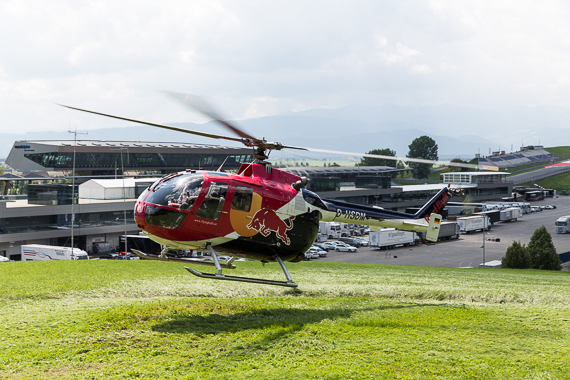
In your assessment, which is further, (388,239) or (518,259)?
(388,239)

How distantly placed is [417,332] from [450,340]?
30.4 inches

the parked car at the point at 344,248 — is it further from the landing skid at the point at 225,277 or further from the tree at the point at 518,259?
the landing skid at the point at 225,277

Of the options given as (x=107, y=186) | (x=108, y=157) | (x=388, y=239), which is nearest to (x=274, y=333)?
(x=388, y=239)

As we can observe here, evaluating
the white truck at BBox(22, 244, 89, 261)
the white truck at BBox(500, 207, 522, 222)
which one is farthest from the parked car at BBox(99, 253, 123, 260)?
the white truck at BBox(500, 207, 522, 222)

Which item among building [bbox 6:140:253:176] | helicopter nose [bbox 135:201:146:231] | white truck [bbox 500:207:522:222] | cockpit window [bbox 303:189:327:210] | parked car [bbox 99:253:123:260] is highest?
building [bbox 6:140:253:176]

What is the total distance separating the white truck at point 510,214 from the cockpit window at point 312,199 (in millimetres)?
78133

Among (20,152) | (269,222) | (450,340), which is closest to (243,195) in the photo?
(269,222)

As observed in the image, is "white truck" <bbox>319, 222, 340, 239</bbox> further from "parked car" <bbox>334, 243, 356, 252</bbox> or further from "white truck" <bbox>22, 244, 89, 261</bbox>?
"white truck" <bbox>22, 244, 89, 261</bbox>

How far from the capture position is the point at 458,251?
192 ft

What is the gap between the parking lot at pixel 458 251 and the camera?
51344mm

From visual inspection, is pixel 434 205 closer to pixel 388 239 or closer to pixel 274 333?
pixel 274 333

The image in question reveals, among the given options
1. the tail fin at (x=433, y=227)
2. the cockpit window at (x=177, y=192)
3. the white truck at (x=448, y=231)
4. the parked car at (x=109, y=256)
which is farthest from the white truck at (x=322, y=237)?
the cockpit window at (x=177, y=192)

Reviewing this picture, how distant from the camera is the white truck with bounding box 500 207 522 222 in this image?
8370 cm

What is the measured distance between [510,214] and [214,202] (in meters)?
85.1
